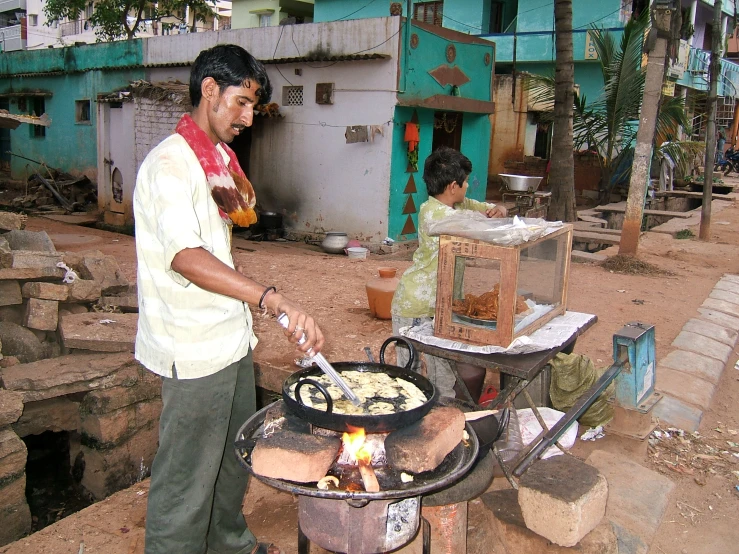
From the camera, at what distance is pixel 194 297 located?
213 cm

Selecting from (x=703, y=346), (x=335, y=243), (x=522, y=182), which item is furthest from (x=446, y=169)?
(x=522, y=182)

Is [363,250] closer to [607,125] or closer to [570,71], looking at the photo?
[570,71]

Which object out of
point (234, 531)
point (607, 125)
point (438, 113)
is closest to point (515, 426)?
point (234, 531)

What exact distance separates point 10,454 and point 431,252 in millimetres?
2809

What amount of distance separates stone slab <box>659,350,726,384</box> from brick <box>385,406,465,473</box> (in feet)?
11.5

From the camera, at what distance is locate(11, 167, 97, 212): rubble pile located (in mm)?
15414

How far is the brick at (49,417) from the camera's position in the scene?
14.7 feet

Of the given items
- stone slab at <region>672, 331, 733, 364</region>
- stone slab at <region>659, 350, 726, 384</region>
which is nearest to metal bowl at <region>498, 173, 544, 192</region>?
stone slab at <region>672, 331, 733, 364</region>

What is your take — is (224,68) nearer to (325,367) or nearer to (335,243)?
(325,367)

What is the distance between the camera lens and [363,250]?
10273 mm

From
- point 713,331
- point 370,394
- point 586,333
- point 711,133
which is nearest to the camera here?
point 370,394

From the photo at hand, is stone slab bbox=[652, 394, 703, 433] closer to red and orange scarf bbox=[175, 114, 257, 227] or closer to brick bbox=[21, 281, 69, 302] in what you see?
red and orange scarf bbox=[175, 114, 257, 227]

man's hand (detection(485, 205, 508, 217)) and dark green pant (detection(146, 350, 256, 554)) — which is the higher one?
man's hand (detection(485, 205, 508, 217))

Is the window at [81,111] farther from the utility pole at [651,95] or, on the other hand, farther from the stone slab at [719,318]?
Answer: the stone slab at [719,318]
